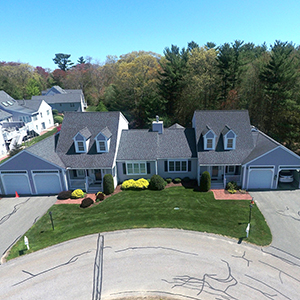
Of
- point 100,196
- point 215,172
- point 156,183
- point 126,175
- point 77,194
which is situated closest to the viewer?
point 100,196

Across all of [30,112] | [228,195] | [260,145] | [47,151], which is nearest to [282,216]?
[228,195]

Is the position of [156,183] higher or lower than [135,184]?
higher

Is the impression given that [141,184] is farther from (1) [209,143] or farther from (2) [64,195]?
(1) [209,143]

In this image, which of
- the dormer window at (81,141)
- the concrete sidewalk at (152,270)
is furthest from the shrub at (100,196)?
the concrete sidewalk at (152,270)

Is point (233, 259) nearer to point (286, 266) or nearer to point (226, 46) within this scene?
point (286, 266)

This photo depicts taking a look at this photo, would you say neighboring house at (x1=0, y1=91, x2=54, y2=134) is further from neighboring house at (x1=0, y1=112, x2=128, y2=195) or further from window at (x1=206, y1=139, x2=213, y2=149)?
window at (x1=206, y1=139, x2=213, y2=149)

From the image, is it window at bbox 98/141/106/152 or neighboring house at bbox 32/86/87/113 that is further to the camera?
neighboring house at bbox 32/86/87/113

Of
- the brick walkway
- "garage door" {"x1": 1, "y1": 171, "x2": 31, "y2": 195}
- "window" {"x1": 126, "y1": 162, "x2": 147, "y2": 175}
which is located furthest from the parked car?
"garage door" {"x1": 1, "y1": 171, "x2": 31, "y2": 195}

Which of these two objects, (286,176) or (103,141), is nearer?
(286,176)
